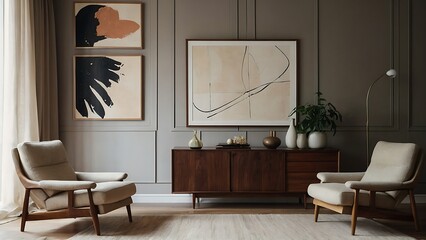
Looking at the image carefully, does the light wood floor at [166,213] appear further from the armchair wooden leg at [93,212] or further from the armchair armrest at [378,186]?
the armchair armrest at [378,186]

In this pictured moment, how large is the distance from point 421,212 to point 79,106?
4.09m

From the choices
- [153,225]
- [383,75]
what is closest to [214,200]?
[153,225]

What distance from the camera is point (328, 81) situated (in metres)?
5.40

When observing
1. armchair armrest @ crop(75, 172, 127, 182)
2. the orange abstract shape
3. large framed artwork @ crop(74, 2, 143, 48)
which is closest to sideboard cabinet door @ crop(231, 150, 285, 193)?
armchair armrest @ crop(75, 172, 127, 182)

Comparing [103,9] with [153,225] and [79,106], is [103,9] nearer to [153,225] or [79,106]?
[79,106]

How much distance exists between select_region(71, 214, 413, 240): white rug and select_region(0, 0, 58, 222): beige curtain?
1.12 meters

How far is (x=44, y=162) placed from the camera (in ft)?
13.2

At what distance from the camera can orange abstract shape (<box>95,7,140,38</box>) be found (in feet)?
17.7

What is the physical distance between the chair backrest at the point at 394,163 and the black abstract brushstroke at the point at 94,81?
3090mm

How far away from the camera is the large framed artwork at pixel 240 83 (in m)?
5.34

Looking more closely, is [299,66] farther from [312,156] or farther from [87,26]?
[87,26]

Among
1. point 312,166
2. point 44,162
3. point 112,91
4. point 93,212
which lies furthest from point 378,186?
point 112,91

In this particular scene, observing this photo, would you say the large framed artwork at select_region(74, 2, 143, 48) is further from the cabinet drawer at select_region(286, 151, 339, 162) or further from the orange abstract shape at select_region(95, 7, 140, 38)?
the cabinet drawer at select_region(286, 151, 339, 162)

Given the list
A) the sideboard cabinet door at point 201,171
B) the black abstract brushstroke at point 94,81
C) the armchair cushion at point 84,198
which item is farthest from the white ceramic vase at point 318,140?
the black abstract brushstroke at point 94,81
